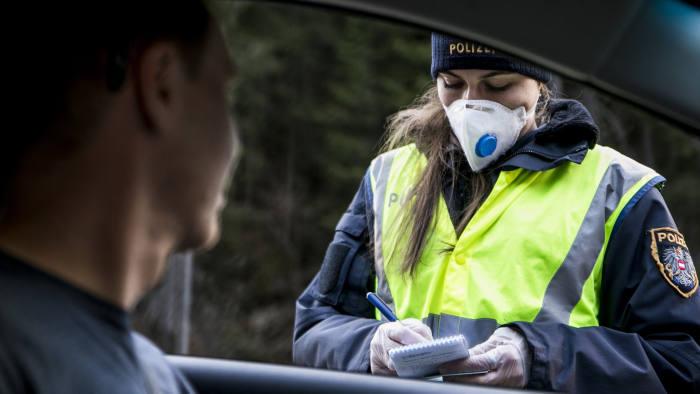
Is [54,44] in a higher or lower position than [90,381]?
higher

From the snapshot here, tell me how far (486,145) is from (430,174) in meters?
0.17

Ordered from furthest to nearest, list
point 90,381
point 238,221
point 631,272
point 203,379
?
point 238,221, point 631,272, point 203,379, point 90,381

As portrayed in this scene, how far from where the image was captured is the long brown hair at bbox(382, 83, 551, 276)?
2629mm

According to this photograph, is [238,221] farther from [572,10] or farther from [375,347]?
[572,10]

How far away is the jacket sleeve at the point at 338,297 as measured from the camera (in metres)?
2.67

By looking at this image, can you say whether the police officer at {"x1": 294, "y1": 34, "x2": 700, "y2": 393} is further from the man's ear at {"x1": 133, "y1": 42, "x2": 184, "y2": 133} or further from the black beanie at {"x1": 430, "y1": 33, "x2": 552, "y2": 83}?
the man's ear at {"x1": 133, "y1": 42, "x2": 184, "y2": 133}

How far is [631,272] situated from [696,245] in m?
8.20

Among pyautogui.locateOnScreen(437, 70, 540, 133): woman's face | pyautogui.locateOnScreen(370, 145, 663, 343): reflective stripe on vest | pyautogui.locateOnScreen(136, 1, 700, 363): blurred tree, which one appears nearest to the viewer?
pyautogui.locateOnScreen(370, 145, 663, 343): reflective stripe on vest

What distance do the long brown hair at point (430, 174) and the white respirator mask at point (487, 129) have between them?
6cm

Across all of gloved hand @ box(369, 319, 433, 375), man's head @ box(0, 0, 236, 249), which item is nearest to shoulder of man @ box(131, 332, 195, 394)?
man's head @ box(0, 0, 236, 249)

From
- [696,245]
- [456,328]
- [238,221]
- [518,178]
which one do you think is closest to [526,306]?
[456,328]

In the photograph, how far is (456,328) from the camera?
2.51 m

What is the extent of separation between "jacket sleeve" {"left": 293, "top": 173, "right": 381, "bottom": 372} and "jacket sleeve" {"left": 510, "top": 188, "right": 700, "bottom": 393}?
1.57ft

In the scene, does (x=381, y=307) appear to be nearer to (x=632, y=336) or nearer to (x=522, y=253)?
(x=522, y=253)
